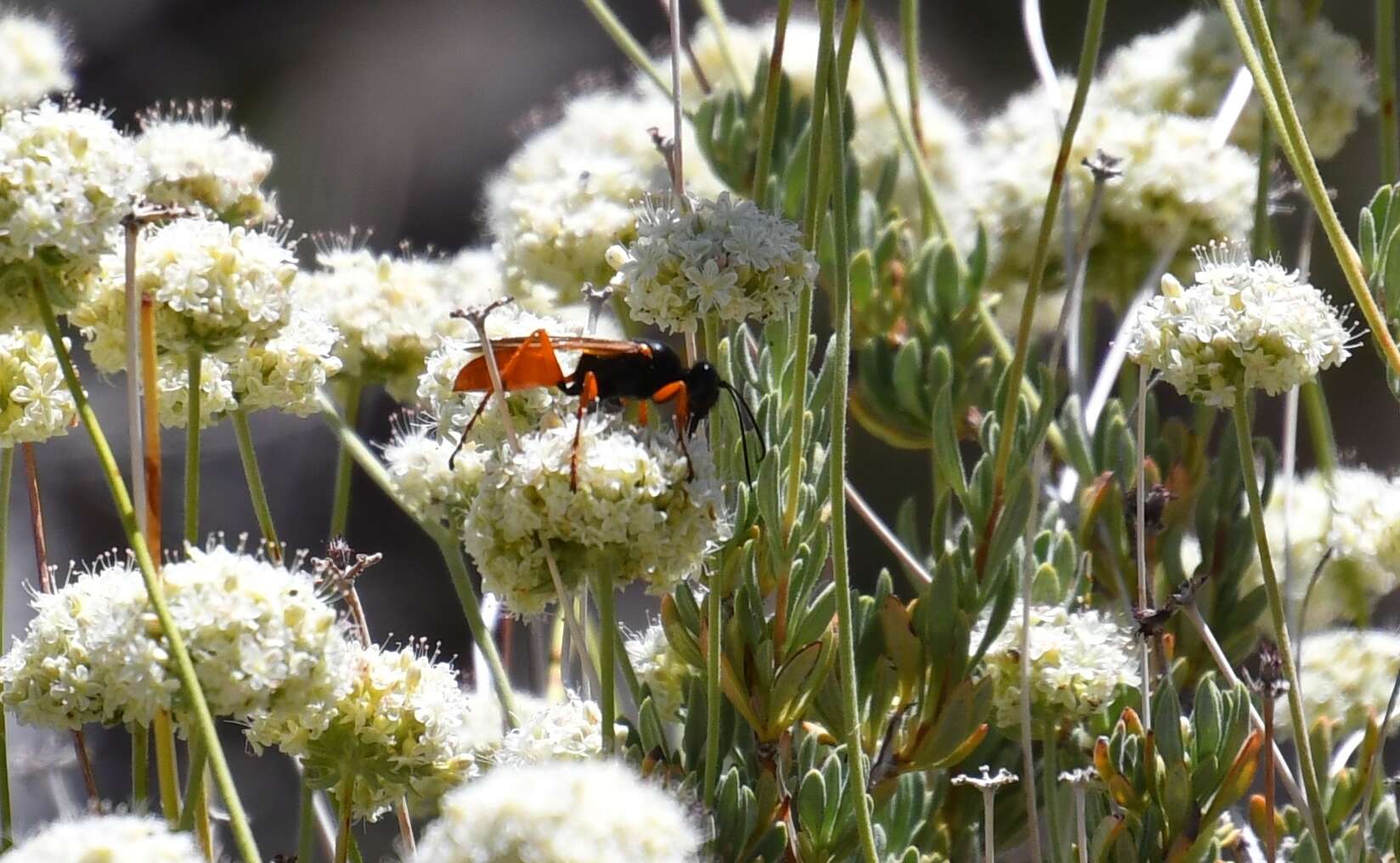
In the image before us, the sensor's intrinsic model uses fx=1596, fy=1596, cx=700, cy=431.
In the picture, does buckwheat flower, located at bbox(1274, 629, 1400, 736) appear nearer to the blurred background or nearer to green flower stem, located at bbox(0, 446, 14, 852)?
green flower stem, located at bbox(0, 446, 14, 852)

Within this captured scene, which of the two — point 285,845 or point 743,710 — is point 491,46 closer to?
point 285,845

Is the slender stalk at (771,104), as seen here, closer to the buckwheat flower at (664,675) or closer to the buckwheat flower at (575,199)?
the buckwheat flower at (575,199)

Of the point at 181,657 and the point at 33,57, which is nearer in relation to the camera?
the point at 181,657

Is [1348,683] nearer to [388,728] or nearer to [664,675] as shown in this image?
[664,675]

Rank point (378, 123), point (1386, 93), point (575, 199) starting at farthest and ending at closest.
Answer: point (378, 123), point (575, 199), point (1386, 93)

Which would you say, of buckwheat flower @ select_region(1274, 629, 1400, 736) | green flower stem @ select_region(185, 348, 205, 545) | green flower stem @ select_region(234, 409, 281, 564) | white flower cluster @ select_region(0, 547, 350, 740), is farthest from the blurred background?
white flower cluster @ select_region(0, 547, 350, 740)

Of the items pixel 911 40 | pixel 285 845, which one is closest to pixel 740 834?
pixel 911 40

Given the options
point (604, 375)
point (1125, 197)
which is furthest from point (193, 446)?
point (1125, 197)
